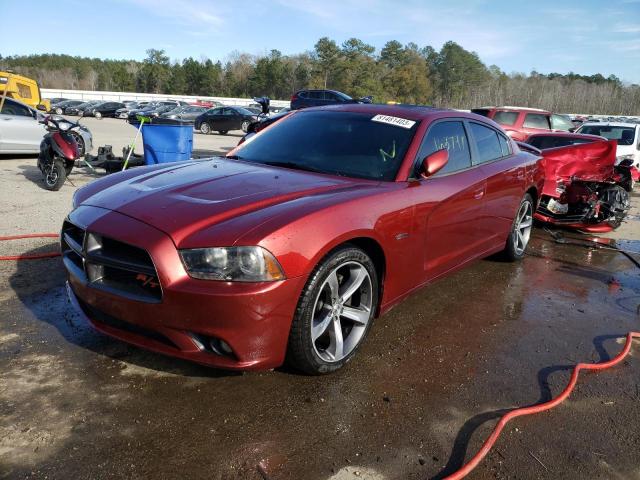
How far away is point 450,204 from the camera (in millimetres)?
3684

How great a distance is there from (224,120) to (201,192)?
2378 centimetres

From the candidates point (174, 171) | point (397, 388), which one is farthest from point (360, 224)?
point (174, 171)

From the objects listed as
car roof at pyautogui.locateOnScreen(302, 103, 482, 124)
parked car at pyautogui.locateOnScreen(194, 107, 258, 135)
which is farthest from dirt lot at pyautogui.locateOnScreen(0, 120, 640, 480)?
parked car at pyautogui.locateOnScreen(194, 107, 258, 135)

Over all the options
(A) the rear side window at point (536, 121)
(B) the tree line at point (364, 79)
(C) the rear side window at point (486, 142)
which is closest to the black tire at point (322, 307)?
(C) the rear side window at point (486, 142)

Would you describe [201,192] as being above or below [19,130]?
above

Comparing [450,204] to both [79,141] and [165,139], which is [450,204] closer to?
[165,139]

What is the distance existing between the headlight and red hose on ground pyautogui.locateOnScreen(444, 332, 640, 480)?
1.24m

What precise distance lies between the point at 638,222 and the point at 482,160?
574 centimetres

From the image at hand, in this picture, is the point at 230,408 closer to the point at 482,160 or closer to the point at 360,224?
the point at 360,224

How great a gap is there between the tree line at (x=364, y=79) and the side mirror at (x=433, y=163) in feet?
259

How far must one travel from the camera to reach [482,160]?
4.38 meters

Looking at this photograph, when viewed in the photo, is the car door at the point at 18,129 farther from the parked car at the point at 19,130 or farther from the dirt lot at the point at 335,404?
the dirt lot at the point at 335,404

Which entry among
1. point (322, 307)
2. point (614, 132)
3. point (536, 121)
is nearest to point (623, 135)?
point (614, 132)

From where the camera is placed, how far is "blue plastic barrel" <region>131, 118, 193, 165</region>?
784 cm
